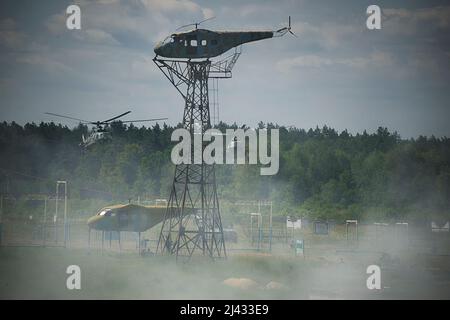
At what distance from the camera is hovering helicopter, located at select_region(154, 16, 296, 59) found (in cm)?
4300

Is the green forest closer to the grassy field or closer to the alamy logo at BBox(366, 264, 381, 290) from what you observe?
the grassy field

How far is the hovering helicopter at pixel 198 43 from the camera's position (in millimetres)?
43000

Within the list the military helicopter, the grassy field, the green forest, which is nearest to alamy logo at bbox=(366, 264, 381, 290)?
the grassy field

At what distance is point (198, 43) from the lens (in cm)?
4316

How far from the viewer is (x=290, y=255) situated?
50000mm

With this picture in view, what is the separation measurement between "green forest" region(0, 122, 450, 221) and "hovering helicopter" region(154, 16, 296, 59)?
3499 centimetres

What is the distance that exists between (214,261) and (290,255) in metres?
9.07

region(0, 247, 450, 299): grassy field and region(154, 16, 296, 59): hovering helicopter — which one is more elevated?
region(154, 16, 296, 59): hovering helicopter

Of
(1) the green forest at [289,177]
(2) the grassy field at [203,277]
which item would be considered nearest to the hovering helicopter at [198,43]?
(2) the grassy field at [203,277]

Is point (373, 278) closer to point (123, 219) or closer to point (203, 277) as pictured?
point (203, 277)
